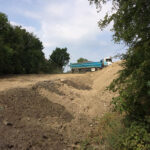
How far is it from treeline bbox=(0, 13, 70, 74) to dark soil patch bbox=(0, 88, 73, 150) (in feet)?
29.0

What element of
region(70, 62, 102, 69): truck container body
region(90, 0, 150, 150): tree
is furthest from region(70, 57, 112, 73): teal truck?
region(90, 0, 150, 150): tree

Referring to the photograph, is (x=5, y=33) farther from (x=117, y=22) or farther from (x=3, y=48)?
(x=117, y=22)

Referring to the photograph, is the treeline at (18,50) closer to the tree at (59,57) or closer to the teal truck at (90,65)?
the teal truck at (90,65)

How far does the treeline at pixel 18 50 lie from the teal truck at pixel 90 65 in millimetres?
5052

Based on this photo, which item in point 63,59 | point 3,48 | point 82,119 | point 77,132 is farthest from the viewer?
point 63,59

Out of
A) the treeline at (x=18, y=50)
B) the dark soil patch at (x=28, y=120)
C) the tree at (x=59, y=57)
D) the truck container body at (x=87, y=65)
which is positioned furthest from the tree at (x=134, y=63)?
the tree at (x=59, y=57)

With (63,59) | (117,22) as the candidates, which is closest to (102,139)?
(117,22)

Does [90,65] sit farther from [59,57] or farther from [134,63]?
[134,63]

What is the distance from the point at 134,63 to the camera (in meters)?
4.20

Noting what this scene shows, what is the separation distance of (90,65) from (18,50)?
9.75m

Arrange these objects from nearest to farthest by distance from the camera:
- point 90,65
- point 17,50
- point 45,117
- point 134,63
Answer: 1. point 134,63
2. point 45,117
3. point 17,50
4. point 90,65

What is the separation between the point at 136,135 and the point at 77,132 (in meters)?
2.53

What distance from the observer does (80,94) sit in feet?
34.3

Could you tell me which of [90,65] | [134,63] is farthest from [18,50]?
A: [134,63]
